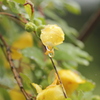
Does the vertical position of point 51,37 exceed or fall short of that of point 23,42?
it falls short

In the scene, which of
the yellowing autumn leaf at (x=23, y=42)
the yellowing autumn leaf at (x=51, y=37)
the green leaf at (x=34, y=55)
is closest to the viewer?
the yellowing autumn leaf at (x=51, y=37)

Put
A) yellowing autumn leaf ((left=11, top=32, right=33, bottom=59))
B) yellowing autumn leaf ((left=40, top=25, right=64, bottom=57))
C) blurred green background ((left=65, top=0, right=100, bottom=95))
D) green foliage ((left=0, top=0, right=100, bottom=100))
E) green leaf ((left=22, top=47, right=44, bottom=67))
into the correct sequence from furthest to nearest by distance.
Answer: blurred green background ((left=65, top=0, right=100, bottom=95)) < yellowing autumn leaf ((left=11, top=32, right=33, bottom=59)) < green leaf ((left=22, top=47, right=44, bottom=67)) < green foliage ((left=0, top=0, right=100, bottom=100)) < yellowing autumn leaf ((left=40, top=25, right=64, bottom=57))

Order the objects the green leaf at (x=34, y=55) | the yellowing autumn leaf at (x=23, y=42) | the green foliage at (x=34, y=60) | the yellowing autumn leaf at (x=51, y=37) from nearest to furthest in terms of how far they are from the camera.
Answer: the yellowing autumn leaf at (x=51, y=37) < the green foliage at (x=34, y=60) < the green leaf at (x=34, y=55) < the yellowing autumn leaf at (x=23, y=42)

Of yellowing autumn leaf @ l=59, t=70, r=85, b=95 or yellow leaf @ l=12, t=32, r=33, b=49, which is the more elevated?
yellow leaf @ l=12, t=32, r=33, b=49

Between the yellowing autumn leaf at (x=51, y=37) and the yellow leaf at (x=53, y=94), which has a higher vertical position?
the yellowing autumn leaf at (x=51, y=37)

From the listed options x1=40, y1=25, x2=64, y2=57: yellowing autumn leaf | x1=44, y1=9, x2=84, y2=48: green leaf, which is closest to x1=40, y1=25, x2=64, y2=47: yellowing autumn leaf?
x1=40, y1=25, x2=64, y2=57: yellowing autumn leaf

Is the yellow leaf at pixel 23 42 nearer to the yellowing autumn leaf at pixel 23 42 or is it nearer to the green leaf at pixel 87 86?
the yellowing autumn leaf at pixel 23 42

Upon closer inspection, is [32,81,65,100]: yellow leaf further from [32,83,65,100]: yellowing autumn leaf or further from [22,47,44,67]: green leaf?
[22,47,44,67]: green leaf

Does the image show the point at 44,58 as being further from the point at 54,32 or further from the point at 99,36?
the point at 99,36

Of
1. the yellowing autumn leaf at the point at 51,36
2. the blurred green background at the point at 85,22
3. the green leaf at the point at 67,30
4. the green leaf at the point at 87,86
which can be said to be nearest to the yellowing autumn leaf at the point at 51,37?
the yellowing autumn leaf at the point at 51,36

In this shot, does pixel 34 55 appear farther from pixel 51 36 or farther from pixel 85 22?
pixel 85 22

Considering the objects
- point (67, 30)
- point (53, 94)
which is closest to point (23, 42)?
point (67, 30)

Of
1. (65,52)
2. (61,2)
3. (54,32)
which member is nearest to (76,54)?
(65,52)
